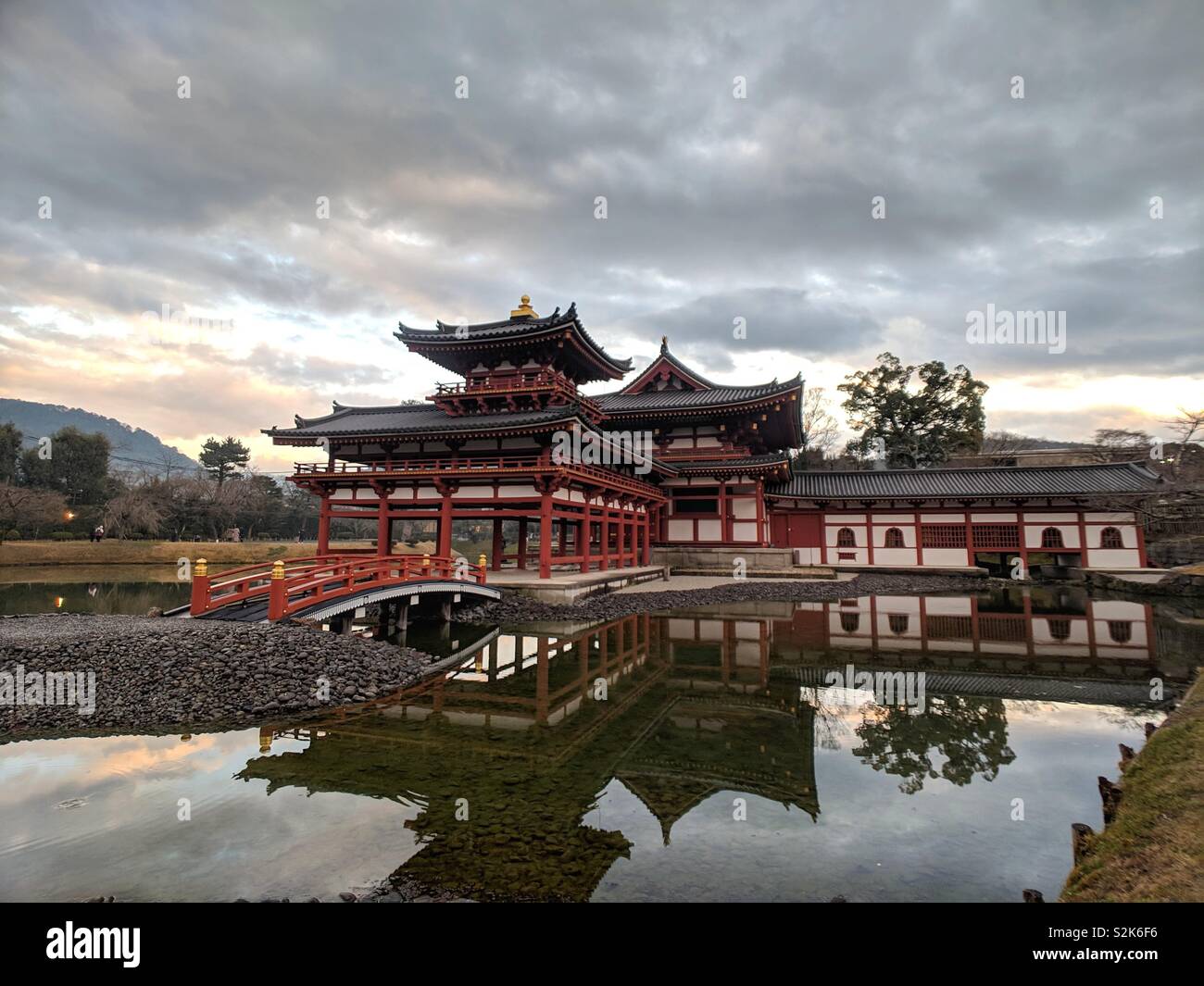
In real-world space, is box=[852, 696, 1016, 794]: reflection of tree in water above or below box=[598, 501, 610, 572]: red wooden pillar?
below

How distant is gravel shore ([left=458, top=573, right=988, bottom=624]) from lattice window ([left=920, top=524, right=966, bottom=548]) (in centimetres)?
248

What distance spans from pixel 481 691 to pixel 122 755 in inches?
200

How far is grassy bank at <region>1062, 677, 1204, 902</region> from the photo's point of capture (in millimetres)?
3682

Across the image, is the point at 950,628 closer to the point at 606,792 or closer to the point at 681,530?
the point at 606,792

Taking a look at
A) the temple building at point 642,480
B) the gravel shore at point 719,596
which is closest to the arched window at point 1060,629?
the gravel shore at point 719,596

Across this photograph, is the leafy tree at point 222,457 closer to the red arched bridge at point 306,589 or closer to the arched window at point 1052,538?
the red arched bridge at point 306,589

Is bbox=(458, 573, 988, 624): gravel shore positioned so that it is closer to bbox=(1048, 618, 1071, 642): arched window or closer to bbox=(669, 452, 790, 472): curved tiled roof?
bbox=(669, 452, 790, 472): curved tiled roof

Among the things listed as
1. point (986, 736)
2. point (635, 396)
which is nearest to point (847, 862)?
point (986, 736)

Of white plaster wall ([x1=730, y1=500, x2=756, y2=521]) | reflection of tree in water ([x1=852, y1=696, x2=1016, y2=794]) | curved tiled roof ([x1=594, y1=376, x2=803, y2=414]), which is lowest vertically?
reflection of tree in water ([x1=852, y1=696, x2=1016, y2=794])

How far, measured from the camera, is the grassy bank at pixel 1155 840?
12.1ft

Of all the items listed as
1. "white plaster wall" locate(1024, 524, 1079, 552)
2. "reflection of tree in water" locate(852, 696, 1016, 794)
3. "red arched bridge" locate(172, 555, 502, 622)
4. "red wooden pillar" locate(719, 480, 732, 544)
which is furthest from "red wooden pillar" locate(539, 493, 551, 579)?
"white plaster wall" locate(1024, 524, 1079, 552)

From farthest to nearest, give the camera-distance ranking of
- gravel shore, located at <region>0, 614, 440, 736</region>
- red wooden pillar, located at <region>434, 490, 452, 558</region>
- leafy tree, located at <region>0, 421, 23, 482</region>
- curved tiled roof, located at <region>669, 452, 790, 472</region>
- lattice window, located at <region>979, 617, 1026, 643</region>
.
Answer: leafy tree, located at <region>0, 421, 23, 482</region> → curved tiled roof, located at <region>669, 452, 790, 472</region> → red wooden pillar, located at <region>434, 490, 452, 558</region> → lattice window, located at <region>979, 617, 1026, 643</region> → gravel shore, located at <region>0, 614, 440, 736</region>

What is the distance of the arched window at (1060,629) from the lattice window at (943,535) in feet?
48.2

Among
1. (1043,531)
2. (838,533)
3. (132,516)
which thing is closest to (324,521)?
(838,533)
